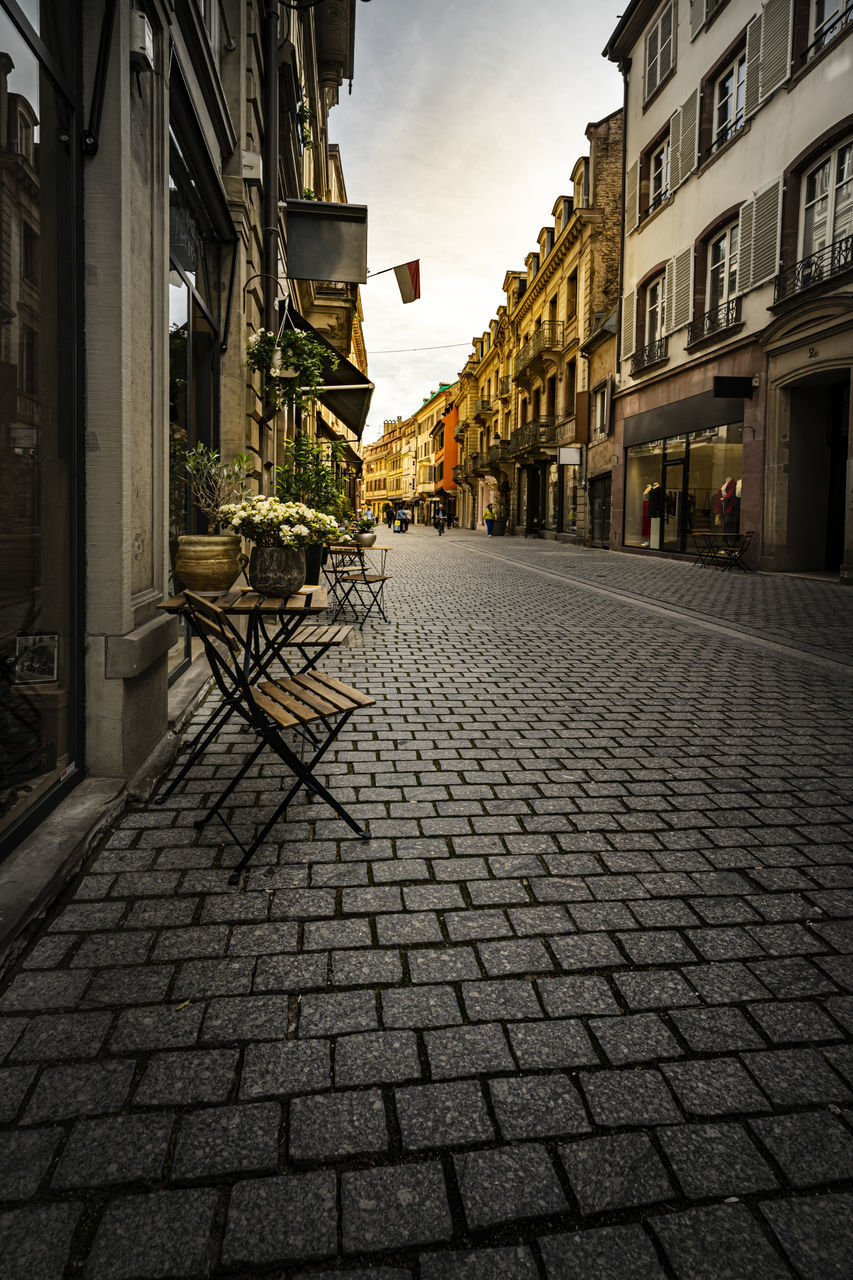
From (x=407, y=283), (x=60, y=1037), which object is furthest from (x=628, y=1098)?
(x=407, y=283)

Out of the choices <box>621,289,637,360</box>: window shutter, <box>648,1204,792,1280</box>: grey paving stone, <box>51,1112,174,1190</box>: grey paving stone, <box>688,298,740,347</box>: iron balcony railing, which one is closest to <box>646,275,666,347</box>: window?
<box>621,289,637,360</box>: window shutter

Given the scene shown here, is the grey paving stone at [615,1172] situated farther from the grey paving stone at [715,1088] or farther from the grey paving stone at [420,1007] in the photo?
the grey paving stone at [420,1007]

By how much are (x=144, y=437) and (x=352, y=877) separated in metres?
2.29

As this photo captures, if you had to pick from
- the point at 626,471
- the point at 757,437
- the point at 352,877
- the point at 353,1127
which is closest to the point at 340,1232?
the point at 353,1127

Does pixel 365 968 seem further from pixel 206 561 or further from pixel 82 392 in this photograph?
pixel 206 561

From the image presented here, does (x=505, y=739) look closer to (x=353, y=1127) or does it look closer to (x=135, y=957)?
(x=135, y=957)

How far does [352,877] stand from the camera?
9.97 ft

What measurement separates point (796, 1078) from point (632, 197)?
25921 mm

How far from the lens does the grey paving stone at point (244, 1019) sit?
7.03ft

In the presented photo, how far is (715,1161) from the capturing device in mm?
1770

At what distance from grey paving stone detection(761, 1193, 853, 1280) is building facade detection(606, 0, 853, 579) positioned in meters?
13.3

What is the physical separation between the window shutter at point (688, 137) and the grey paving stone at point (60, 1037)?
2209cm

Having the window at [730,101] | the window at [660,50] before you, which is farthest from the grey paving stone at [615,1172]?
the window at [660,50]

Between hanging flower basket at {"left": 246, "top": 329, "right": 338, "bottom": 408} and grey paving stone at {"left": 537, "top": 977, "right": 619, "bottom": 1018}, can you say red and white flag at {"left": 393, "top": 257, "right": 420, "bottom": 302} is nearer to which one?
hanging flower basket at {"left": 246, "top": 329, "right": 338, "bottom": 408}
